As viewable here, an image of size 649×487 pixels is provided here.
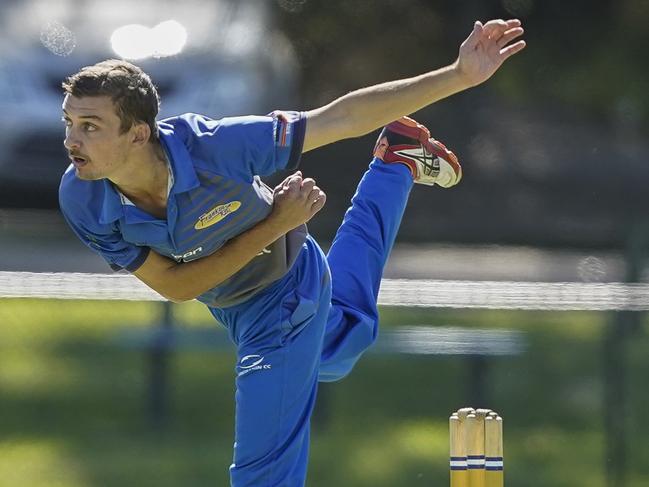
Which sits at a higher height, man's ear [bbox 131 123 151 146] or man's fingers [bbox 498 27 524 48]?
man's fingers [bbox 498 27 524 48]

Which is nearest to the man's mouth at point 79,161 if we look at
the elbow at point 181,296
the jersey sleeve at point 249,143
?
the jersey sleeve at point 249,143

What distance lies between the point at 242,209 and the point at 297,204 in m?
0.12

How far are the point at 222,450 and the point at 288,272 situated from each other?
206cm

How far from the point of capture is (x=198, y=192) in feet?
9.74

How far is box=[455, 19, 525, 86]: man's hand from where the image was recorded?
290cm

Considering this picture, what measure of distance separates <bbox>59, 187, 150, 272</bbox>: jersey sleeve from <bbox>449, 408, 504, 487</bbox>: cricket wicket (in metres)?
0.83

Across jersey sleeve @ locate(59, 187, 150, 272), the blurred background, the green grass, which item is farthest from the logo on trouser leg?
the blurred background

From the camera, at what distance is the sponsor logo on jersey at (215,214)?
3.00m

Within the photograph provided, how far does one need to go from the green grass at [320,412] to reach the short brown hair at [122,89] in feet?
7.67

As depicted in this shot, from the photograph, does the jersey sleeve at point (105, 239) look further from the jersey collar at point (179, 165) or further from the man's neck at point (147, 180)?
the jersey collar at point (179, 165)

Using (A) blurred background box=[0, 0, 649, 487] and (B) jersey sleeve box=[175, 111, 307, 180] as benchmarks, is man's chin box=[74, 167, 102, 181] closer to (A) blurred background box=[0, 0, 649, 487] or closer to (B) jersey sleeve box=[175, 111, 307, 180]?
(B) jersey sleeve box=[175, 111, 307, 180]

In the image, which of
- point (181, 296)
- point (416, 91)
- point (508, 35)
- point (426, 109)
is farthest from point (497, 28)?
point (426, 109)

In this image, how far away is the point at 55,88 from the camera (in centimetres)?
739

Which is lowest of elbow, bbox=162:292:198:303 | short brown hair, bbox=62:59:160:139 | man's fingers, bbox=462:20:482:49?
elbow, bbox=162:292:198:303
